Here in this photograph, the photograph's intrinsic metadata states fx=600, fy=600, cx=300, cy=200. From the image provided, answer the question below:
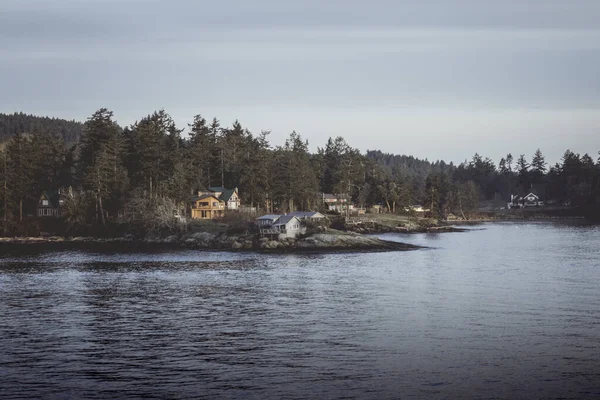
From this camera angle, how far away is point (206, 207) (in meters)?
124

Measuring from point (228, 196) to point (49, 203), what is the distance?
39508 mm

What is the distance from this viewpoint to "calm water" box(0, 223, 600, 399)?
2494 centimetres

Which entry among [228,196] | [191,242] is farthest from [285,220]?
[228,196]

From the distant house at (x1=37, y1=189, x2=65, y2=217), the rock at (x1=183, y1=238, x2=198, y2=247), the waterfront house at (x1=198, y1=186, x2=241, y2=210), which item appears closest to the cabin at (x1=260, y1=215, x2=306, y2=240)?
the rock at (x1=183, y1=238, x2=198, y2=247)

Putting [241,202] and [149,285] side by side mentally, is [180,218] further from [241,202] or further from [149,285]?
[149,285]

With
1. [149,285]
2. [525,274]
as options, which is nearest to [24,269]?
[149,285]

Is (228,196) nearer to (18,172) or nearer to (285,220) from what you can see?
(285,220)

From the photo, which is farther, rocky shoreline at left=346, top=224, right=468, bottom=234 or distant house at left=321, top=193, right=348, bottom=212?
distant house at left=321, top=193, right=348, bottom=212

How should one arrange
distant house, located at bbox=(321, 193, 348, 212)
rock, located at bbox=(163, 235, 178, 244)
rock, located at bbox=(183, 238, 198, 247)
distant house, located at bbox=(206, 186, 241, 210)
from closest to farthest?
rock, located at bbox=(183, 238, 198, 247)
rock, located at bbox=(163, 235, 178, 244)
distant house, located at bbox=(206, 186, 241, 210)
distant house, located at bbox=(321, 193, 348, 212)

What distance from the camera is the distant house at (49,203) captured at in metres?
130

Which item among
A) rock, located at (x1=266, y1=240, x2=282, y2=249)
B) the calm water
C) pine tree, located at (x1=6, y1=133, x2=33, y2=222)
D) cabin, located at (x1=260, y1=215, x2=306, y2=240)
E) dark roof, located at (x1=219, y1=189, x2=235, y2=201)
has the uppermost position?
pine tree, located at (x1=6, y1=133, x2=33, y2=222)

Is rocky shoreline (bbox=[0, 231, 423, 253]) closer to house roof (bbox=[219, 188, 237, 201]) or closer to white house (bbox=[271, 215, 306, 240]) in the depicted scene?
white house (bbox=[271, 215, 306, 240])

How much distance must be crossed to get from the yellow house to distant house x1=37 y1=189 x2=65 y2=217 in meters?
29.9

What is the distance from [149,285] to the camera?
5444cm
